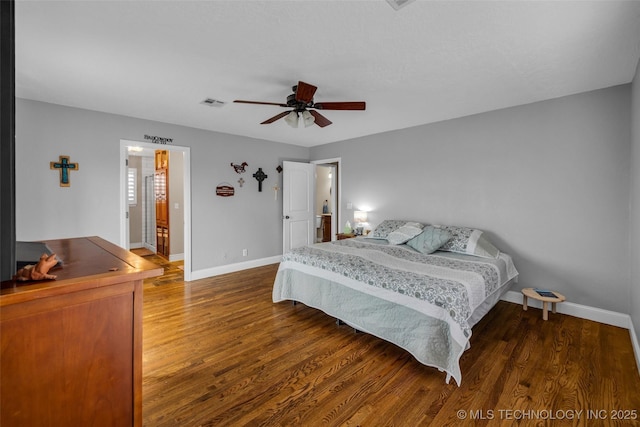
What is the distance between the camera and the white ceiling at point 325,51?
1.74 meters

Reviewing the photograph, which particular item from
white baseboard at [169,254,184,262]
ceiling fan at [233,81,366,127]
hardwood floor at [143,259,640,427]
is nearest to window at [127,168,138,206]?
white baseboard at [169,254,184,262]

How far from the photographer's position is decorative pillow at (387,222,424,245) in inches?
150

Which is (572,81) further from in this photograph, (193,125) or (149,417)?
(193,125)

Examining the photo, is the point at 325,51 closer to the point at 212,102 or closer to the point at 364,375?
the point at 212,102

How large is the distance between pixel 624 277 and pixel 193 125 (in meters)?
5.73

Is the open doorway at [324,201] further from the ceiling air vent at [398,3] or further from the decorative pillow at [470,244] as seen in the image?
the ceiling air vent at [398,3]

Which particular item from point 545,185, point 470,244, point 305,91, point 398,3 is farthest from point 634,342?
point 305,91

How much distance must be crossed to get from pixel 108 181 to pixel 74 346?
11.7ft

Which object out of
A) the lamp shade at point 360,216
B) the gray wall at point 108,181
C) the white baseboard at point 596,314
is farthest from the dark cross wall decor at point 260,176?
the white baseboard at point 596,314

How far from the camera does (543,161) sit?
3287mm

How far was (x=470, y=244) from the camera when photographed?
3.42 m

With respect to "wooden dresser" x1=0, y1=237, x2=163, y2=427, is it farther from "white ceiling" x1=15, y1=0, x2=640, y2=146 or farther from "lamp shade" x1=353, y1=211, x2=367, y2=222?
"lamp shade" x1=353, y1=211, x2=367, y2=222

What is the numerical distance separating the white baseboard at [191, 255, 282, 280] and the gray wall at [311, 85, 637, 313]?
281 centimetres

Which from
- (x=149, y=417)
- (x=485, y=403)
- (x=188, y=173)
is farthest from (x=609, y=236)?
(x=188, y=173)
